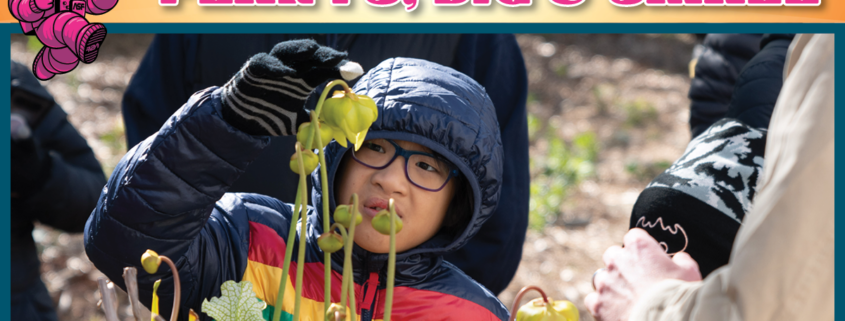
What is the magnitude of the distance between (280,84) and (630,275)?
0.39 meters

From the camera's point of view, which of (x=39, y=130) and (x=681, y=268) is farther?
(x=39, y=130)

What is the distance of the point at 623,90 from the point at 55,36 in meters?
4.46

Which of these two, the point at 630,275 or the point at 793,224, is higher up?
the point at 793,224

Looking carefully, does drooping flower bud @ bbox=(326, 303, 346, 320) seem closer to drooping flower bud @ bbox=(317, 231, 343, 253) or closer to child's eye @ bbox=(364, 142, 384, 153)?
drooping flower bud @ bbox=(317, 231, 343, 253)

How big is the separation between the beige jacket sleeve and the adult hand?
0.20 m

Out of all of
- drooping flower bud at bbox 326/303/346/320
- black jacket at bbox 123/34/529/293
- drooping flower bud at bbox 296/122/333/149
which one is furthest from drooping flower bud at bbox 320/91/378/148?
black jacket at bbox 123/34/529/293

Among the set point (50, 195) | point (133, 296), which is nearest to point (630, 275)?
point (133, 296)

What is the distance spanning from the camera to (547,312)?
1.35ft

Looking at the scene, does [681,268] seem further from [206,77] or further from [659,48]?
[659,48]

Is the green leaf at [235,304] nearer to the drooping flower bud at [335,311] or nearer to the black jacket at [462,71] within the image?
the drooping flower bud at [335,311]

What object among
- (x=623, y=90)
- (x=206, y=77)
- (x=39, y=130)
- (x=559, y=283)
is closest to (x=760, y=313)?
(x=206, y=77)

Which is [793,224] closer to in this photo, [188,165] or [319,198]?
[188,165]

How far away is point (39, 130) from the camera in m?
1.66

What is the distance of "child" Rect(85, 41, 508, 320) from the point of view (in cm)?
71
